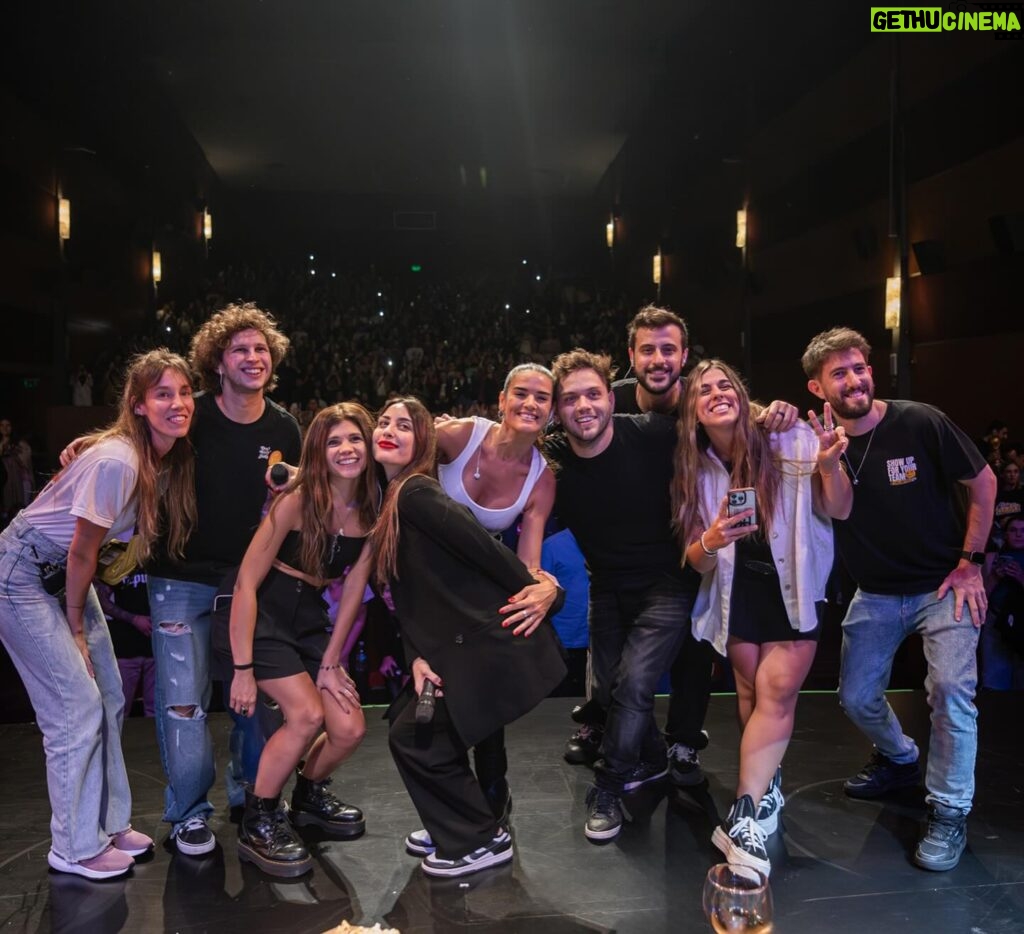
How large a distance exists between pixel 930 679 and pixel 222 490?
2.32 meters

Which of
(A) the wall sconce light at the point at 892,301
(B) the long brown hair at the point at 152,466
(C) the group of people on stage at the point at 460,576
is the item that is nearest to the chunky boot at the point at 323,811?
(C) the group of people on stage at the point at 460,576

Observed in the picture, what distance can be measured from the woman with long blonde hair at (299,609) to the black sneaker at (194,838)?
15cm

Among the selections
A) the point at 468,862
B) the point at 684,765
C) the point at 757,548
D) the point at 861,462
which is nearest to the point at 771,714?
the point at 757,548

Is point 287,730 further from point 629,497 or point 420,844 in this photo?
point 629,497

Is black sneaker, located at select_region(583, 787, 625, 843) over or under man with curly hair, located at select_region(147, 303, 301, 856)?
under

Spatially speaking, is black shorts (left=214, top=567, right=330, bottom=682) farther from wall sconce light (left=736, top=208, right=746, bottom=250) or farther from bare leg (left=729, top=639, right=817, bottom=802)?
wall sconce light (left=736, top=208, right=746, bottom=250)

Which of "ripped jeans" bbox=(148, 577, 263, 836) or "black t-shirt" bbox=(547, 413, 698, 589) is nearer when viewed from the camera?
"ripped jeans" bbox=(148, 577, 263, 836)

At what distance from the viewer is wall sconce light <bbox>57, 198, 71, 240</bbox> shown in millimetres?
10422

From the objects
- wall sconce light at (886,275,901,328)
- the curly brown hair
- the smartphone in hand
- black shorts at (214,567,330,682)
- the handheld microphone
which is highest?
wall sconce light at (886,275,901,328)

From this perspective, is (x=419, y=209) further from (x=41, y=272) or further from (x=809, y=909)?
(x=809, y=909)

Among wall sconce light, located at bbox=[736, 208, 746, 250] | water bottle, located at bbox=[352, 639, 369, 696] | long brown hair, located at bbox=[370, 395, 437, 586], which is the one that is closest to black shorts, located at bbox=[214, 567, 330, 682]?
long brown hair, located at bbox=[370, 395, 437, 586]

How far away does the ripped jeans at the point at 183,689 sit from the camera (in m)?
2.72

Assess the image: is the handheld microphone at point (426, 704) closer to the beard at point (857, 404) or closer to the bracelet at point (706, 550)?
the bracelet at point (706, 550)

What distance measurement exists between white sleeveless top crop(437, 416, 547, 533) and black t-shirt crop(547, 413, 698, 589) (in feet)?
0.44
